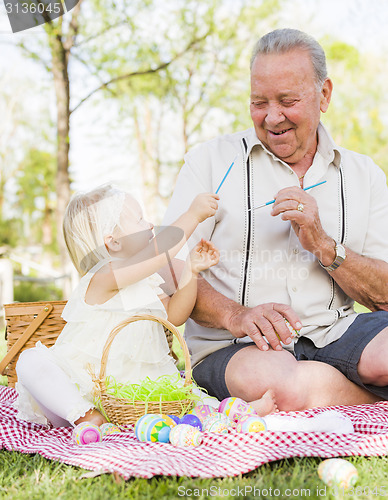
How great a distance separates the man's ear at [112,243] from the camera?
2480 mm

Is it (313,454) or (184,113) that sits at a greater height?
(184,113)

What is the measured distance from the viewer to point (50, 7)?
6.56m

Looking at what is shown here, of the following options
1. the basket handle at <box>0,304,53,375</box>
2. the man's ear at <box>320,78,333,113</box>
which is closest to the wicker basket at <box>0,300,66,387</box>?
the basket handle at <box>0,304,53,375</box>

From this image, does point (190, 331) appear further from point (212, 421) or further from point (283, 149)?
point (283, 149)

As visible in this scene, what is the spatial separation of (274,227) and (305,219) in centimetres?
29

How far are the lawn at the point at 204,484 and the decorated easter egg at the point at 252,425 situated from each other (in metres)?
0.22

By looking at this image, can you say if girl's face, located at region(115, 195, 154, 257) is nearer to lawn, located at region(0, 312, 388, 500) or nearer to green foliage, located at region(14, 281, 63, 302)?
lawn, located at region(0, 312, 388, 500)

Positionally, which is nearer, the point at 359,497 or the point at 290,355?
the point at 359,497

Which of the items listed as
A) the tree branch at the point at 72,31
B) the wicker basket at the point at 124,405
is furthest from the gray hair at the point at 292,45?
the tree branch at the point at 72,31

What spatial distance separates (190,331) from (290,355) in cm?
56

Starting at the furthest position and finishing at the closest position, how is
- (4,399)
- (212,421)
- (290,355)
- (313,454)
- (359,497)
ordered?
(4,399), (290,355), (212,421), (313,454), (359,497)

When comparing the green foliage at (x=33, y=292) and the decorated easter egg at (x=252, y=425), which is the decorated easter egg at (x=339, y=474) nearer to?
the decorated easter egg at (x=252, y=425)

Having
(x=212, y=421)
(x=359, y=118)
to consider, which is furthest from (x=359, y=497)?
(x=359, y=118)

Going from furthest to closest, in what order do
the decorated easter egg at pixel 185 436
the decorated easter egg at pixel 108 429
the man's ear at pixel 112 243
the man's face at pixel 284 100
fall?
1. the man's face at pixel 284 100
2. the man's ear at pixel 112 243
3. the decorated easter egg at pixel 108 429
4. the decorated easter egg at pixel 185 436
